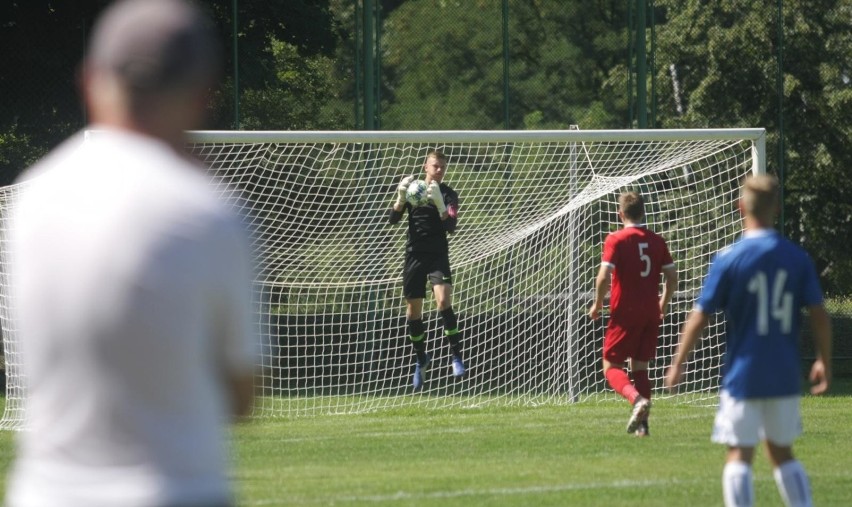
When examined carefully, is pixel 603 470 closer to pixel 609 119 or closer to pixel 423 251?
pixel 423 251

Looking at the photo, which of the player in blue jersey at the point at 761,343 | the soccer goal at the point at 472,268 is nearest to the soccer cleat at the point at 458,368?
Result: the soccer goal at the point at 472,268

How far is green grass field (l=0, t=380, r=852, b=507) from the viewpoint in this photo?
7.01m

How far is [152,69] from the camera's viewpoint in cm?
212

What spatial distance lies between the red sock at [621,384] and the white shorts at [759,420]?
3693 millimetres

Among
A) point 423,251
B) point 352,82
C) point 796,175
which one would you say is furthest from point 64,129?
point 796,175

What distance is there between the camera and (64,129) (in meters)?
17.0

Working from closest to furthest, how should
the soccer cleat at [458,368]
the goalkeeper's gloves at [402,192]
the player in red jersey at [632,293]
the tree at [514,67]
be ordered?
the player in red jersey at [632,293] → the goalkeeper's gloves at [402,192] → the soccer cleat at [458,368] → the tree at [514,67]

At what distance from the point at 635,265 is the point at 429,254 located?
10.7 feet

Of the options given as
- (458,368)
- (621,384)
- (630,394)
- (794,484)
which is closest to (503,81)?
(458,368)

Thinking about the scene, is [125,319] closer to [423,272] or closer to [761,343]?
[761,343]

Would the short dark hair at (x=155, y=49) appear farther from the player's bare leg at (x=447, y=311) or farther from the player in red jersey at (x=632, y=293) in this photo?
the player's bare leg at (x=447, y=311)

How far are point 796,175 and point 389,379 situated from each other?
902 centimetres

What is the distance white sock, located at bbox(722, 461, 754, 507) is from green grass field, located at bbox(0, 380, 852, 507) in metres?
1.23

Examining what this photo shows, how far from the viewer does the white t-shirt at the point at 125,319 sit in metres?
2.09
